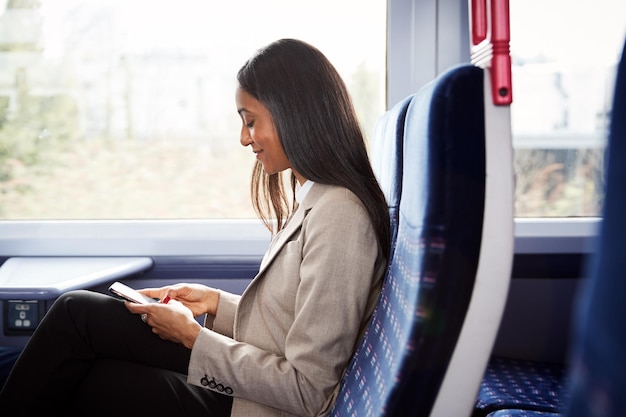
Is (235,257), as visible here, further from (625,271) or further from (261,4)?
(625,271)

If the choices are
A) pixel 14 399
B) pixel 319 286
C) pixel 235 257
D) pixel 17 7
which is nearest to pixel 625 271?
pixel 319 286

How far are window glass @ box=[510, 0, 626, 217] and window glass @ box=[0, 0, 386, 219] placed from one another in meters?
0.48

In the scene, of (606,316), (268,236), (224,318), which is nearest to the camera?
(606,316)

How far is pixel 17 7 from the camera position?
219 cm

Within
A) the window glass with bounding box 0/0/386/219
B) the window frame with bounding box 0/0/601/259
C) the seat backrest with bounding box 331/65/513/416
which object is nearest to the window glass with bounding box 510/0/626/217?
the window frame with bounding box 0/0/601/259

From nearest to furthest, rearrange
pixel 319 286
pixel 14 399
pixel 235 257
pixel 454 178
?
pixel 454 178
pixel 319 286
pixel 14 399
pixel 235 257

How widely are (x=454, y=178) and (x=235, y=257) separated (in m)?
1.50

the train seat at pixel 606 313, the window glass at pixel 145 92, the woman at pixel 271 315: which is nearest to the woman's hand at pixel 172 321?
the woman at pixel 271 315

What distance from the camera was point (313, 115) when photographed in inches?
51.3

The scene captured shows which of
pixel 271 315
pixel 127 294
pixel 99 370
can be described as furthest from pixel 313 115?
pixel 99 370

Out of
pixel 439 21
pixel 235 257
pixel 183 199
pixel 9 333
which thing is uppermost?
pixel 439 21

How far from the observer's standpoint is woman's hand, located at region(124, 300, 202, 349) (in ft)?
4.36

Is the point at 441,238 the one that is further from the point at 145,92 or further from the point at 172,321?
the point at 145,92

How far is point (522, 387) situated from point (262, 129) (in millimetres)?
1011
